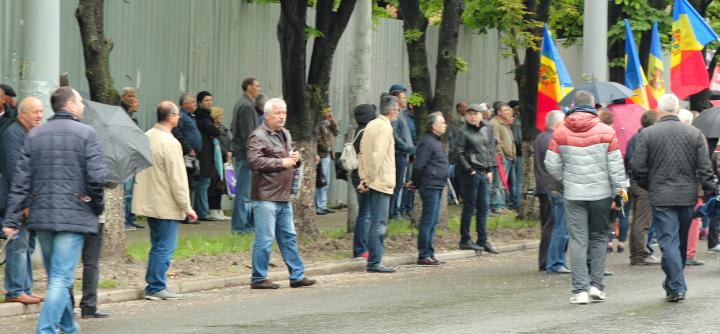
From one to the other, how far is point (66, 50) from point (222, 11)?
11.0ft

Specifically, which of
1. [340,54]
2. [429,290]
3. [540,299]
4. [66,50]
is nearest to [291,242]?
[429,290]

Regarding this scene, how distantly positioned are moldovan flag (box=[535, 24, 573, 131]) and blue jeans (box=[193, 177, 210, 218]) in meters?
5.62

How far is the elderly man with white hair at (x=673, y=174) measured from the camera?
28.1 feet

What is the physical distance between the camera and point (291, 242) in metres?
9.44

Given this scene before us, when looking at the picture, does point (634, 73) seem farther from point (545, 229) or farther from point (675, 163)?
point (675, 163)

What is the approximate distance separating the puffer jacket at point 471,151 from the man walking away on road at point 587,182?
3.47m

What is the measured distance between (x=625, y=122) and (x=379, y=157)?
14.2 ft

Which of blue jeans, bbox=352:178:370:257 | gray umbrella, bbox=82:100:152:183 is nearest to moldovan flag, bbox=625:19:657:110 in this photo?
blue jeans, bbox=352:178:370:257

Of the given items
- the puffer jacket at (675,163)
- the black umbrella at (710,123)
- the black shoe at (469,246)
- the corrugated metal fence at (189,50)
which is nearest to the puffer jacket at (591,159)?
the puffer jacket at (675,163)

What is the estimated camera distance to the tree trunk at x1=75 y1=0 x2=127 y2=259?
9758 millimetres

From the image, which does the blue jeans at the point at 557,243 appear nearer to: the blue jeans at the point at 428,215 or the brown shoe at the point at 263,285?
the blue jeans at the point at 428,215

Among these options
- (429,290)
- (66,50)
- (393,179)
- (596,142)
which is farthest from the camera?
(66,50)

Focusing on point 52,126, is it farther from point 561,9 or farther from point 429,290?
point 561,9

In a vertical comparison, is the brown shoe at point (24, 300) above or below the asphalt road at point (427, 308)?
above
